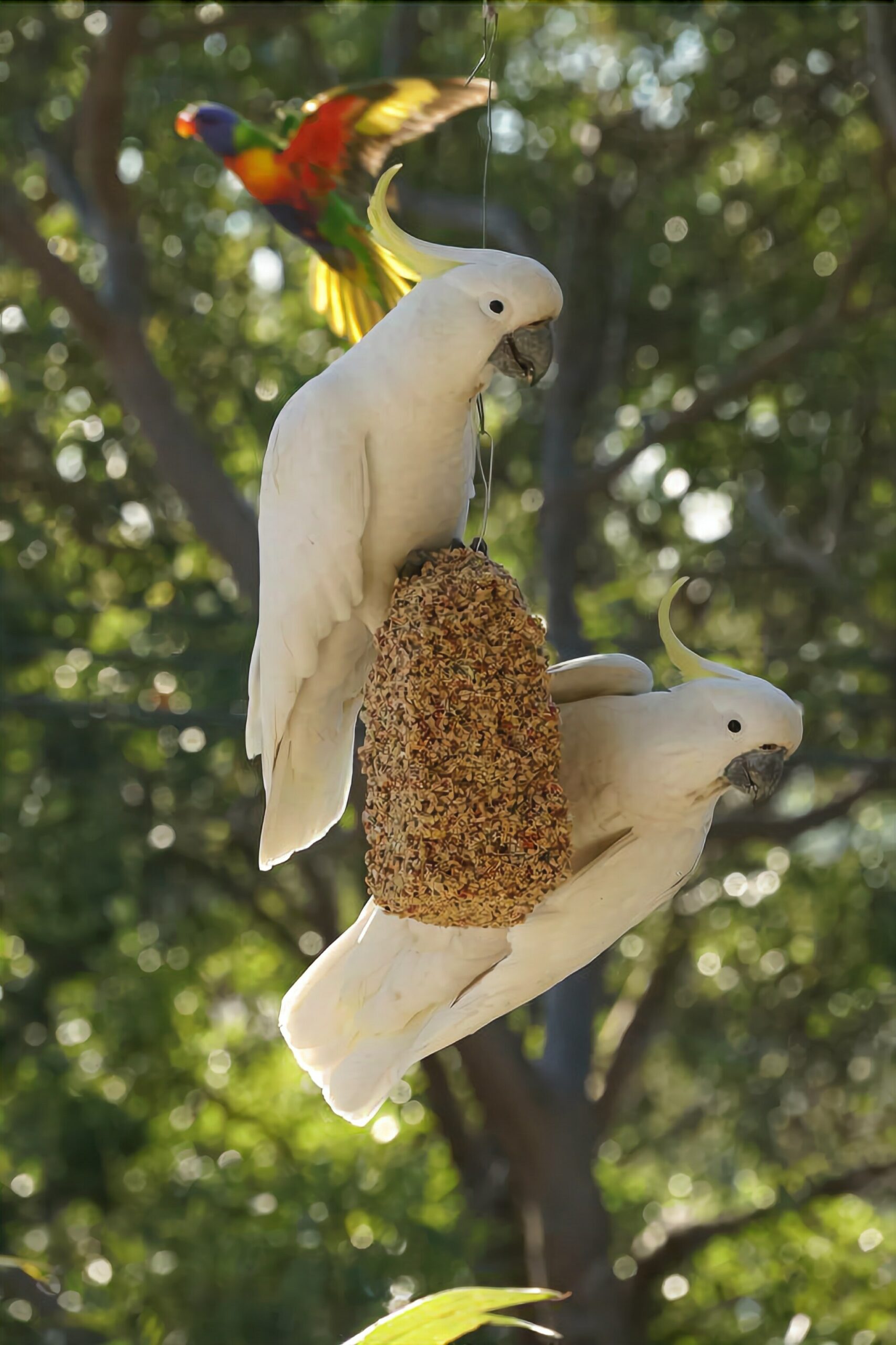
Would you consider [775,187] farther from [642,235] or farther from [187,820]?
[187,820]

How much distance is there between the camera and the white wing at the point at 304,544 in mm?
1722

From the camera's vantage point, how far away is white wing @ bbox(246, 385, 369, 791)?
172cm

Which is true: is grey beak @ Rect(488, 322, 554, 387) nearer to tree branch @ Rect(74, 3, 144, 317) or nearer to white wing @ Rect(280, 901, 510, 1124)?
white wing @ Rect(280, 901, 510, 1124)

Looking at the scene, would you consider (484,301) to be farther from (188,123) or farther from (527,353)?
(188,123)

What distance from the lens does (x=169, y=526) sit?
630 centimetres

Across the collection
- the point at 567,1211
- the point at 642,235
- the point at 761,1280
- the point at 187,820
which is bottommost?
the point at 761,1280

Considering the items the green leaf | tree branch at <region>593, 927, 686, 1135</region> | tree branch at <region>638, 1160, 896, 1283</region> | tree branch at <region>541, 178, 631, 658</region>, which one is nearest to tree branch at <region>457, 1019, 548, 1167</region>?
tree branch at <region>638, 1160, 896, 1283</region>

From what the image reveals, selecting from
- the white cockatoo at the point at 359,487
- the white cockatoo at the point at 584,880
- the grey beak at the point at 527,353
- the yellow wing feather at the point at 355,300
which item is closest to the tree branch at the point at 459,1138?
the yellow wing feather at the point at 355,300

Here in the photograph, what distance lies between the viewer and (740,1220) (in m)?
5.68

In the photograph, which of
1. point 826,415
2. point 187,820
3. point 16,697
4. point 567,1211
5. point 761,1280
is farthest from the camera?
point 826,415

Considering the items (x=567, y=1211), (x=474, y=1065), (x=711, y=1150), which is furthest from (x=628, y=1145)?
(x=474, y=1065)

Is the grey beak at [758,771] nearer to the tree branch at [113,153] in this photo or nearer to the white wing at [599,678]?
the white wing at [599,678]

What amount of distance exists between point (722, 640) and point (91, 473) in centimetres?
298

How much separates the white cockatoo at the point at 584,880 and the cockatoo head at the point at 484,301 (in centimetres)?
31
